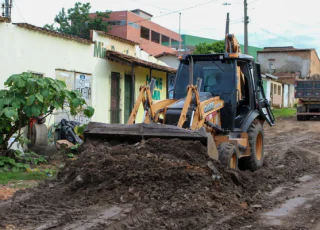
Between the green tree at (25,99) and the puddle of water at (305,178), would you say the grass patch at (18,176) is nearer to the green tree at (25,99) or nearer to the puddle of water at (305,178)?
the green tree at (25,99)

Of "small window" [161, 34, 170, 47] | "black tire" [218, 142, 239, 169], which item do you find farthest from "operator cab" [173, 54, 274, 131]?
"small window" [161, 34, 170, 47]

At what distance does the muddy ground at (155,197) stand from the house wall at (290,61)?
1875 inches

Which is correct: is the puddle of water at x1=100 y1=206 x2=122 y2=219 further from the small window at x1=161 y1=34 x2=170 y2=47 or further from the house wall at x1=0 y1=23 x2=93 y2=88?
the small window at x1=161 y1=34 x2=170 y2=47

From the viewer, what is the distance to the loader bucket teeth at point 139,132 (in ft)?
26.3

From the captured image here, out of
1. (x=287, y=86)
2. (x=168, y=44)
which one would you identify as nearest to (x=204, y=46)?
(x=287, y=86)

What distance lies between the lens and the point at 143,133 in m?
8.20

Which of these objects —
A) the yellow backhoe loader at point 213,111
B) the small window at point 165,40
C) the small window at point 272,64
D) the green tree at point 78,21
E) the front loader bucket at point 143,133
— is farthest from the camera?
the small window at point 165,40

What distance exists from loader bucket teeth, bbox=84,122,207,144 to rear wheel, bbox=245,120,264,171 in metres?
2.81

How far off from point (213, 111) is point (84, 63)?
7.30 meters

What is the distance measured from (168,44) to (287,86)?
22.2 metres

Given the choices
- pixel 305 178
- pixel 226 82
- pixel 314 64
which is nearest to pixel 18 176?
pixel 226 82

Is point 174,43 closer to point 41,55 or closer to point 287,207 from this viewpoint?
point 41,55

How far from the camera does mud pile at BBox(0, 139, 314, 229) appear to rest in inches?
231

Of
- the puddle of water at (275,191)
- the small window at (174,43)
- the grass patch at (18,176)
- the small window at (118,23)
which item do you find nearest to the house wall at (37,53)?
the grass patch at (18,176)
